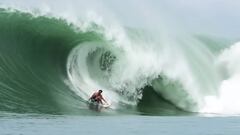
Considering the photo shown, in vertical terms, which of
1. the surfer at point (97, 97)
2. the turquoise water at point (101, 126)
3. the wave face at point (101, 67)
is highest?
the wave face at point (101, 67)

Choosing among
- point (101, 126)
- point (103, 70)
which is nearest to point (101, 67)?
point (103, 70)

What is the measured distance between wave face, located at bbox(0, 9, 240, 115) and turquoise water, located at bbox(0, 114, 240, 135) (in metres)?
3.75

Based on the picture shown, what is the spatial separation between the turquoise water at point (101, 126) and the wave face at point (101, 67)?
375 cm

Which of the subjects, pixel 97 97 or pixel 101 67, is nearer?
pixel 97 97

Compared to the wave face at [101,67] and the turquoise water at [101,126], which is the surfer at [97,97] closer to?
the wave face at [101,67]

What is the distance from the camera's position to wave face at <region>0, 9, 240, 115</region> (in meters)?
21.2

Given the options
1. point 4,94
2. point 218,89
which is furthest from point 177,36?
point 4,94

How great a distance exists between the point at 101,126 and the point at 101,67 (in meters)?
8.45

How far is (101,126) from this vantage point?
14703 mm

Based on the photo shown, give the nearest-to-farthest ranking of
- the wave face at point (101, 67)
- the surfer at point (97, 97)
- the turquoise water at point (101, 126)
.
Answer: the turquoise water at point (101, 126) → the surfer at point (97, 97) → the wave face at point (101, 67)

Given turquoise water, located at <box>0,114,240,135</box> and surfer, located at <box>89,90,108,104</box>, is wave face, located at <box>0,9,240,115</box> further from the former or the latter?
turquoise water, located at <box>0,114,240,135</box>

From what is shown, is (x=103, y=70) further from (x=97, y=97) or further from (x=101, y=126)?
(x=101, y=126)

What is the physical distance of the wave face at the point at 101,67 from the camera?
2123cm

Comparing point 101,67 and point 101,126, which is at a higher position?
point 101,67
